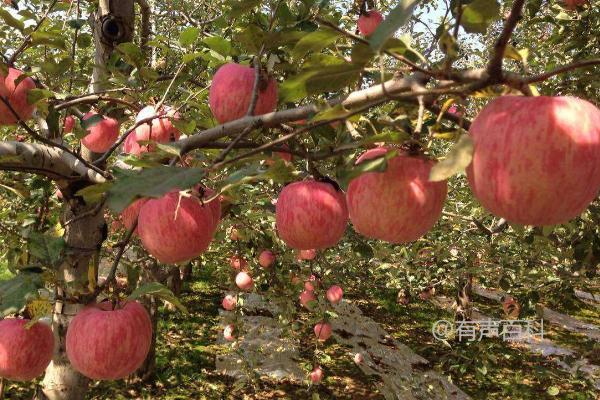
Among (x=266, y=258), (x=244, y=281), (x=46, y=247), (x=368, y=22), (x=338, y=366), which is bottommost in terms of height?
(x=338, y=366)

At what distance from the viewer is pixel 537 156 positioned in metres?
0.74

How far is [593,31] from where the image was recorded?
9.82ft

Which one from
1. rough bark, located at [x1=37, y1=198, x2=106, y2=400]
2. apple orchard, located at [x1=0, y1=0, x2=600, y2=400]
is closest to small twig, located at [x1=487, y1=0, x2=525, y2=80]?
apple orchard, located at [x1=0, y1=0, x2=600, y2=400]

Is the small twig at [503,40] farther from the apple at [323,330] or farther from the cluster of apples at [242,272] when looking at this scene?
the apple at [323,330]

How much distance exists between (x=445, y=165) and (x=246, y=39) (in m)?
0.83

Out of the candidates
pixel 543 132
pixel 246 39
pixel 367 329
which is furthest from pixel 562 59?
pixel 367 329

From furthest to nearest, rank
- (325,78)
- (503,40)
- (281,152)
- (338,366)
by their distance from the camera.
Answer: (338,366)
(281,152)
(325,78)
(503,40)

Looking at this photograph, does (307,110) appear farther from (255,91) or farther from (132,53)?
(132,53)

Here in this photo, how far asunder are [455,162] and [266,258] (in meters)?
3.29

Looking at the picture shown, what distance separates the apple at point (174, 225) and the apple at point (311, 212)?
0.21 metres

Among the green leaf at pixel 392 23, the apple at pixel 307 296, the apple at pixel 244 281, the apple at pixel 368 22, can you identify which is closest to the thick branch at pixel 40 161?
the green leaf at pixel 392 23

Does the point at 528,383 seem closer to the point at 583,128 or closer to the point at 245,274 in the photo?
the point at 245,274

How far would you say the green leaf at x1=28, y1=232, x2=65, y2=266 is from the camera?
1406 mm

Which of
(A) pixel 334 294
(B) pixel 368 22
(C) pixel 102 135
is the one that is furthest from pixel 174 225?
(A) pixel 334 294
